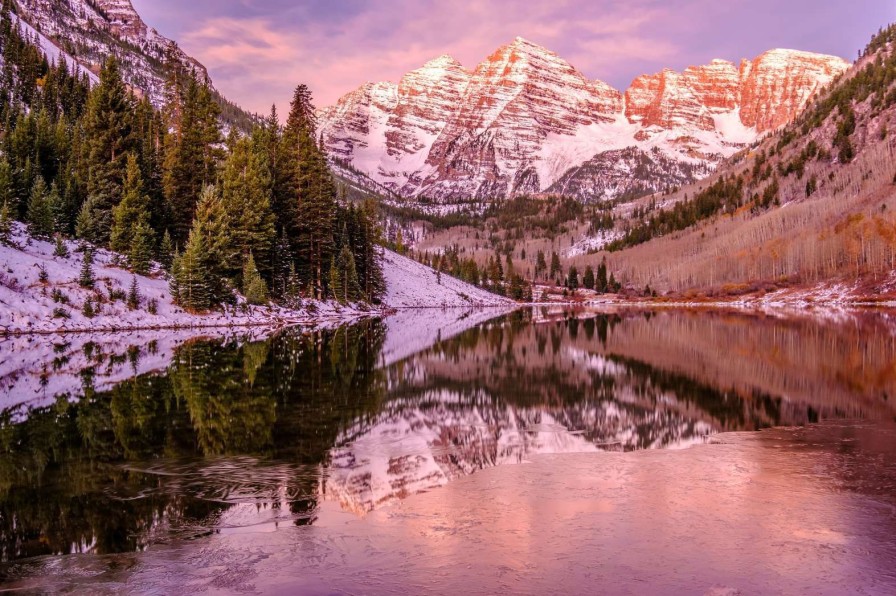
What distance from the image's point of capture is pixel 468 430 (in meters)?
19.2

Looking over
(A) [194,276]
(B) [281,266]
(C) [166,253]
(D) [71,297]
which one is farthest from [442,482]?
(B) [281,266]

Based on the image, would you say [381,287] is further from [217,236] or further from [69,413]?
[69,413]

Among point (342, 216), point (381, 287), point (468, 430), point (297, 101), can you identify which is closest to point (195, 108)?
point (297, 101)

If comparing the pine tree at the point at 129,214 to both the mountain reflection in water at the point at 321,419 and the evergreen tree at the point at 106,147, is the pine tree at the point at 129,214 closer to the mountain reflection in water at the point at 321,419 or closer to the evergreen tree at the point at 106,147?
the evergreen tree at the point at 106,147

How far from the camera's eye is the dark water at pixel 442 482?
9289mm

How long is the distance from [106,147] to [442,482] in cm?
7109

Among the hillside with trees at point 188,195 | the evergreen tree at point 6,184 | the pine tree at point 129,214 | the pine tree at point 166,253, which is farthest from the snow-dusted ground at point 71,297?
the pine tree at point 166,253

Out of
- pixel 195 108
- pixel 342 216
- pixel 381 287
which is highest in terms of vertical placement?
pixel 195 108

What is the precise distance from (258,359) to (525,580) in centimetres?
2883

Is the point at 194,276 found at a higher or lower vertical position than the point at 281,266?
lower

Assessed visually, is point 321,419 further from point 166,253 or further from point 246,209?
point 166,253

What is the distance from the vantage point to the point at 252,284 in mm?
68500

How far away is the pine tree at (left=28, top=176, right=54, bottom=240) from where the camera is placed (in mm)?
58188

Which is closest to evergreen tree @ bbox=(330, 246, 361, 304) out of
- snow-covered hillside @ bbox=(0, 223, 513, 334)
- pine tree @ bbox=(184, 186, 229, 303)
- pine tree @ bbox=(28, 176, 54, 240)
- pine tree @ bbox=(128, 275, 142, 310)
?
snow-covered hillside @ bbox=(0, 223, 513, 334)
